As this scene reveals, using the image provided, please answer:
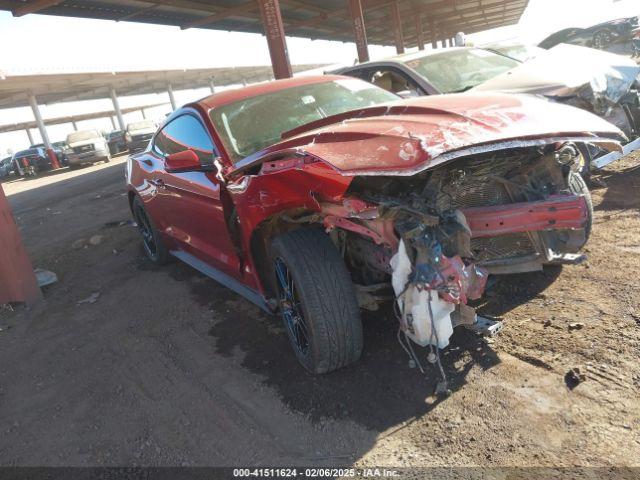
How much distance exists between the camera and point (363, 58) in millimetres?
15680

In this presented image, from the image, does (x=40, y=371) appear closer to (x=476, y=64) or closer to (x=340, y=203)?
(x=340, y=203)

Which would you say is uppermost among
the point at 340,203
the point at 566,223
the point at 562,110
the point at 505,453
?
the point at 562,110

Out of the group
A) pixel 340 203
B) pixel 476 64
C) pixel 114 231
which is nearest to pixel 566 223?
pixel 340 203

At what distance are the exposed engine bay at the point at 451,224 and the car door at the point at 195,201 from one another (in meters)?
1.00

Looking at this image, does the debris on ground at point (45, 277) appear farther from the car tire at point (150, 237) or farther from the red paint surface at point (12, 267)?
the car tire at point (150, 237)

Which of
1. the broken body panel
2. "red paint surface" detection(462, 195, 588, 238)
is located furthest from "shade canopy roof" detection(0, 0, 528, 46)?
"red paint surface" detection(462, 195, 588, 238)

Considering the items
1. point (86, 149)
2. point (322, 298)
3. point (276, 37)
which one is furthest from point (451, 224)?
point (86, 149)

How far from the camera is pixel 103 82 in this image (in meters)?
35.1

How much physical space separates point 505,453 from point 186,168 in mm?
2545

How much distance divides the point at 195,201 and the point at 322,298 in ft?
5.27

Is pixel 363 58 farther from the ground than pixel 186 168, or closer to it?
farther from the ground

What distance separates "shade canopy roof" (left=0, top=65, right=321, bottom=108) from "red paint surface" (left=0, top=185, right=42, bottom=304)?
23.9 m

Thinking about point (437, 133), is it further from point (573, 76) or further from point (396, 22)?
point (396, 22)

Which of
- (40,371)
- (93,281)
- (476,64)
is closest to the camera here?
(40,371)
